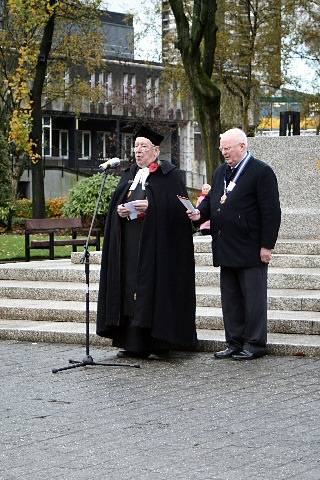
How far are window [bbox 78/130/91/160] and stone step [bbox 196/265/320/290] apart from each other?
68.6 m

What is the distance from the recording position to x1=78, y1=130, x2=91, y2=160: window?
277 feet

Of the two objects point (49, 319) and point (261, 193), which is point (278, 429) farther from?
point (49, 319)

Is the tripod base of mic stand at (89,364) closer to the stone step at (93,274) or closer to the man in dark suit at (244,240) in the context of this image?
the man in dark suit at (244,240)

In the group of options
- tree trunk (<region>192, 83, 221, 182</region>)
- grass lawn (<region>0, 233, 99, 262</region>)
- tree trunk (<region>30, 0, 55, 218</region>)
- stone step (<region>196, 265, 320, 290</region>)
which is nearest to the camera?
stone step (<region>196, 265, 320, 290</region>)

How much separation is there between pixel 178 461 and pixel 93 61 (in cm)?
4312

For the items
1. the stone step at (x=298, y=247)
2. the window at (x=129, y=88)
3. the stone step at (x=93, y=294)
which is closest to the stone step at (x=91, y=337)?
the stone step at (x=93, y=294)

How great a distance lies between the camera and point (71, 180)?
7062cm

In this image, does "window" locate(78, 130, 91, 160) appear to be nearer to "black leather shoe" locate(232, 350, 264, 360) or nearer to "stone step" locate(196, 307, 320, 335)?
"stone step" locate(196, 307, 320, 335)

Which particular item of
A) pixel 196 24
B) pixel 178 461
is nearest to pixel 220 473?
pixel 178 461

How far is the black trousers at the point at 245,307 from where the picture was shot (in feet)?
41.0

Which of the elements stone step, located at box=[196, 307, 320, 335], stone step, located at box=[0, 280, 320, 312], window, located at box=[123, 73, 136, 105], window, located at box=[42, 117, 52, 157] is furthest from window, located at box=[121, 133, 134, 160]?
stone step, located at box=[196, 307, 320, 335]

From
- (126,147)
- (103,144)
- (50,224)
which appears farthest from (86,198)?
(103,144)

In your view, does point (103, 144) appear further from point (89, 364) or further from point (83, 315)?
point (89, 364)

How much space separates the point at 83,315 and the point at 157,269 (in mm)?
2319
